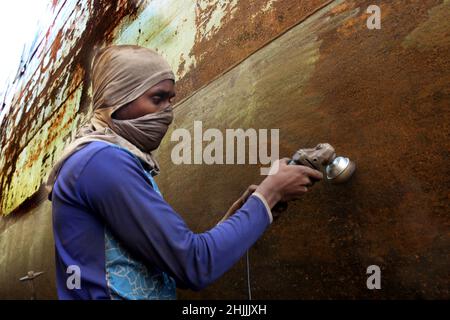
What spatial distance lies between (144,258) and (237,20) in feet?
4.55

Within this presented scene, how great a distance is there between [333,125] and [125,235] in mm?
841

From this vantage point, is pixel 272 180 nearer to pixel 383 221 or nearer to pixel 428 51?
pixel 383 221

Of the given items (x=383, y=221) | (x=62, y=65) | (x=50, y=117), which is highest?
(x=62, y=65)

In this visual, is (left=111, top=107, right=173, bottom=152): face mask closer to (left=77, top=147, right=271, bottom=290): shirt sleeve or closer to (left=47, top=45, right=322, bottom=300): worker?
(left=47, top=45, right=322, bottom=300): worker

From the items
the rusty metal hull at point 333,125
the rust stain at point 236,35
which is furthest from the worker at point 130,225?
the rust stain at point 236,35

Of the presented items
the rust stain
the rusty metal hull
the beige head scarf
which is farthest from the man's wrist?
the rust stain

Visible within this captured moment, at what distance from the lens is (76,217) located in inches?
49.2

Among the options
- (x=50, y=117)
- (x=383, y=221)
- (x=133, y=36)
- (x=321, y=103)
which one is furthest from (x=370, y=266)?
(x=50, y=117)

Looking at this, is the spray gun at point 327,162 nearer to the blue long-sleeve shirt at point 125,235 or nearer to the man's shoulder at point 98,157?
the blue long-sleeve shirt at point 125,235

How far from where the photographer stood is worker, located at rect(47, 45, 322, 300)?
1.16 meters

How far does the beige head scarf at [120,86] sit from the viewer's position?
4.52 feet

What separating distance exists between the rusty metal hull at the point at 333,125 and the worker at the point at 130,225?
24 cm

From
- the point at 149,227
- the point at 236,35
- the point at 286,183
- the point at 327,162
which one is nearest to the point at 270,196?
the point at 286,183

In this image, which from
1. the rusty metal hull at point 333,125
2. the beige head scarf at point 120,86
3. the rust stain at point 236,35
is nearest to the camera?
the rusty metal hull at point 333,125
